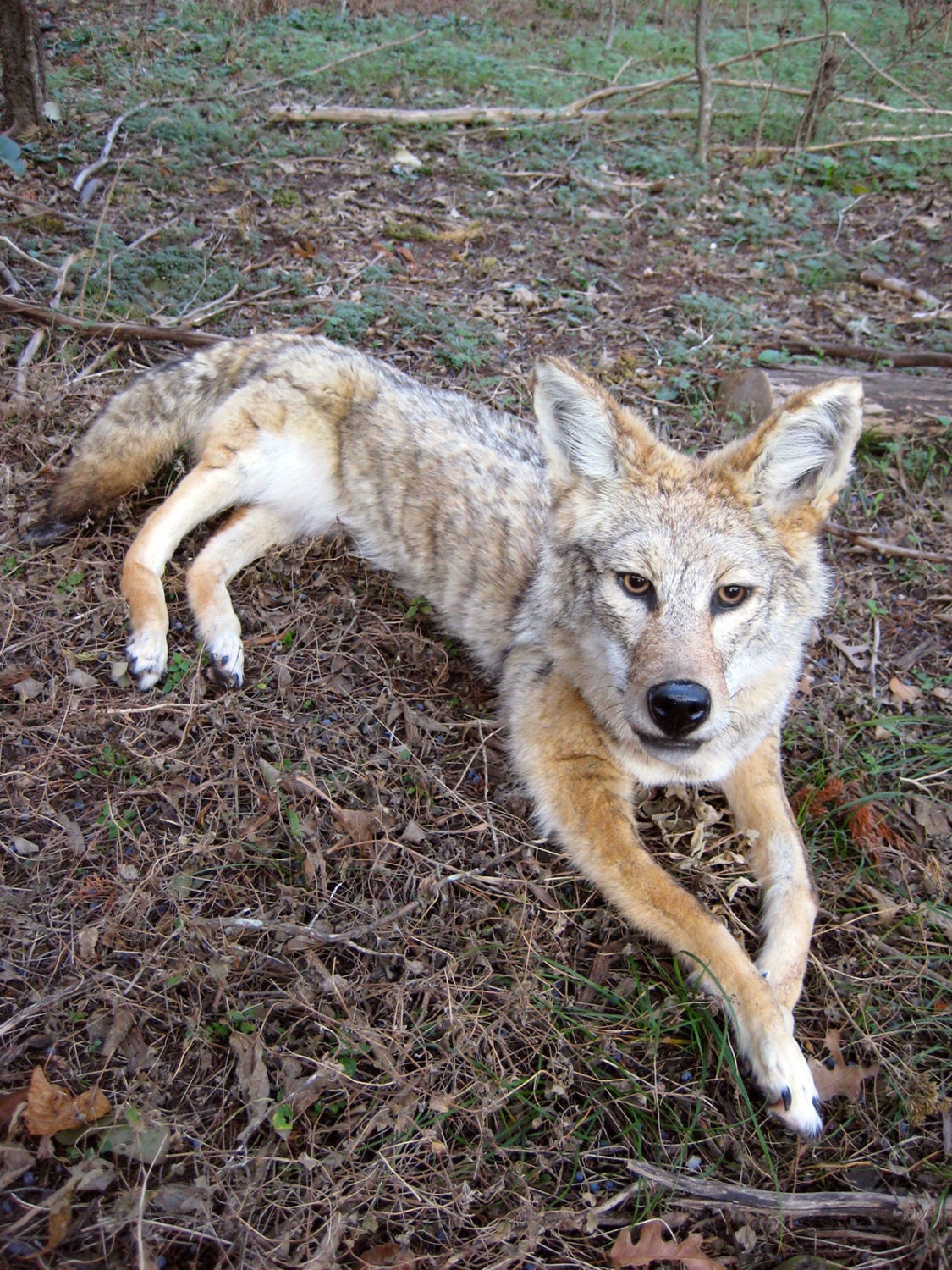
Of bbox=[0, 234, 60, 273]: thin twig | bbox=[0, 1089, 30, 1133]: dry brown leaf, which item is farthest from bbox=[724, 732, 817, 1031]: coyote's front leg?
bbox=[0, 234, 60, 273]: thin twig

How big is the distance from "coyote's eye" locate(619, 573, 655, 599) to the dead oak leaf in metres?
2.05

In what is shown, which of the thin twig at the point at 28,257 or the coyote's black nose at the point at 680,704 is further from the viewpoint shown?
the thin twig at the point at 28,257

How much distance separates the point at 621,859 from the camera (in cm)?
328

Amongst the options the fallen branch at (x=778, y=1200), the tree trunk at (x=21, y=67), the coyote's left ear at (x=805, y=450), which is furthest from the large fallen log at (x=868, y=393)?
the tree trunk at (x=21, y=67)

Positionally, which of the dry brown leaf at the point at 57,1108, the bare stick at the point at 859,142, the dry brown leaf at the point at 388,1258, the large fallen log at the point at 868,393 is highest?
the bare stick at the point at 859,142

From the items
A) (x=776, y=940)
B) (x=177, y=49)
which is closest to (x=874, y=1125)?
(x=776, y=940)

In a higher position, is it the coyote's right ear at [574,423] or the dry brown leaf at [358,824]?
the coyote's right ear at [574,423]

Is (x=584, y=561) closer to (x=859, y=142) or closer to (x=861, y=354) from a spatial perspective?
(x=861, y=354)

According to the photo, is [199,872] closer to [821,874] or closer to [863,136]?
[821,874]

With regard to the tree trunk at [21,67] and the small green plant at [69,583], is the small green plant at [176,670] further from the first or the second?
the tree trunk at [21,67]

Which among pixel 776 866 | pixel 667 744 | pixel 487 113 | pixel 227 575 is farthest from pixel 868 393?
pixel 487 113

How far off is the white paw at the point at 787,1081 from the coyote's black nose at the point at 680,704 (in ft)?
3.65

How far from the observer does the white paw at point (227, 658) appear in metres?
→ 3.92

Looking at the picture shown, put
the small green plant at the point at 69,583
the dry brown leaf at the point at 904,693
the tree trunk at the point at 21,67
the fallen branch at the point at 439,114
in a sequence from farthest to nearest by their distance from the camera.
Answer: the fallen branch at the point at 439,114
the tree trunk at the point at 21,67
the dry brown leaf at the point at 904,693
the small green plant at the point at 69,583
